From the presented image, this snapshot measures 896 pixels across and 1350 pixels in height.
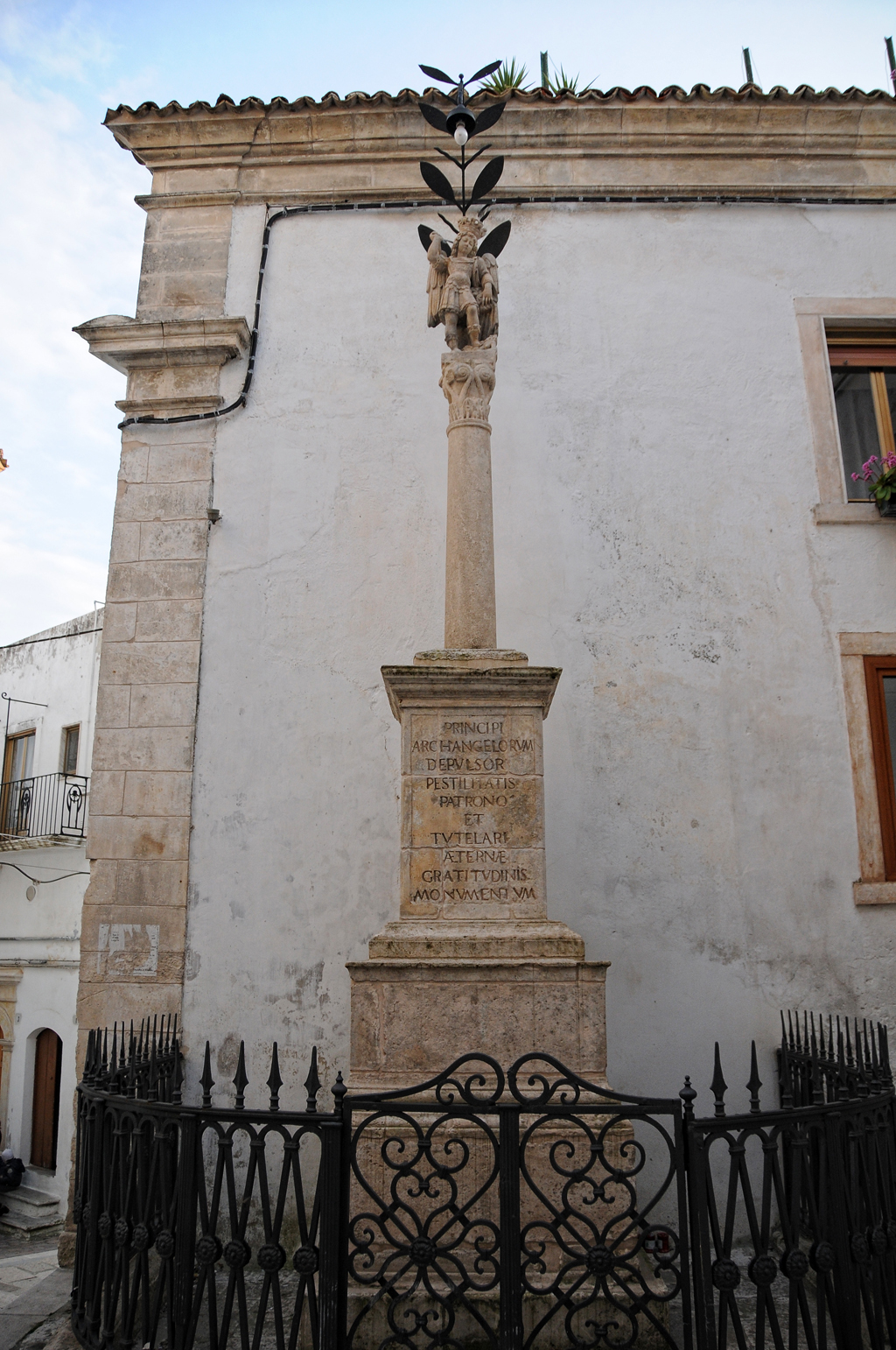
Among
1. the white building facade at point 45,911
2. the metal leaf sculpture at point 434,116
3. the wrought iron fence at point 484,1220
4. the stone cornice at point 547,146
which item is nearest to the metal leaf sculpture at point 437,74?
the metal leaf sculpture at point 434,116

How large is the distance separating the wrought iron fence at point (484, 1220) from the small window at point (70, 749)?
12.8m

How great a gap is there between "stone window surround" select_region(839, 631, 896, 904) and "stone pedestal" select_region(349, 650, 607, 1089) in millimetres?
3003

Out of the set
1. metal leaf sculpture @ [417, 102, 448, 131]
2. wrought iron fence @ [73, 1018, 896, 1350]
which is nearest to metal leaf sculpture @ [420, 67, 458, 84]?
metal leaf sculpture @ [417, 102, 448, 131]

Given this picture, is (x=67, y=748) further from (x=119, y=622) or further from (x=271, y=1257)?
(x=271, y=1257)

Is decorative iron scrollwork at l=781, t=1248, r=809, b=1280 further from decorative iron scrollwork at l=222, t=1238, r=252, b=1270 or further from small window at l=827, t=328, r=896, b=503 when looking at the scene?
small window at l=827, t=328, r=896, b=503

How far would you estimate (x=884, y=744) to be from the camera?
22.4ft

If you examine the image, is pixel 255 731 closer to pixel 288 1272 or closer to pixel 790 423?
pixel 288 1272

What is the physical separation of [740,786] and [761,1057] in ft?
5.57

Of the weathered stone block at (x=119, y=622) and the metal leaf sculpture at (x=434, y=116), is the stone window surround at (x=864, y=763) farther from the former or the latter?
the weathered stone block at (x=119, y=622)

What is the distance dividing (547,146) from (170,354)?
3.41 m

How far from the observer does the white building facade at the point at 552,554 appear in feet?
21.1

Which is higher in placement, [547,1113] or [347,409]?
[347,409]

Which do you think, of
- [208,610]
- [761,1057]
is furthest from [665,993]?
[208,610]

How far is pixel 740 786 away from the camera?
669 centimetres
